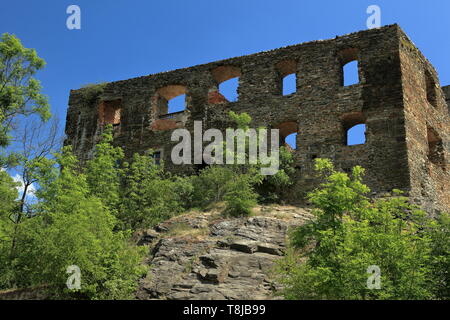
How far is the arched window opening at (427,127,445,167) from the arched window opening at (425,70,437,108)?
133cm

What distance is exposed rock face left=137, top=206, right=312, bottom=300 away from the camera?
13508mm

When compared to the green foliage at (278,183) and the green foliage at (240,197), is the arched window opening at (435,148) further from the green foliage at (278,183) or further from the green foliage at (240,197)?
the green foliage at (240,197)

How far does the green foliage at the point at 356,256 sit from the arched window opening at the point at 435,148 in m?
8.72

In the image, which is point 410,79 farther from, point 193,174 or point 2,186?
point 2,186

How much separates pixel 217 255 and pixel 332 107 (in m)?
7.53

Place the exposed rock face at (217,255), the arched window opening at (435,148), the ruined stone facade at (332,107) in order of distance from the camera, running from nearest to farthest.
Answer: the exposed rock face at (217,255) → the ruined stone facade at (332,107) → the arched window opening at (435,148)

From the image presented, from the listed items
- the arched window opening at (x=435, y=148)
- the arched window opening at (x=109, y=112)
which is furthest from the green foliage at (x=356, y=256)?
the arched window opening at (x=109, y=112)

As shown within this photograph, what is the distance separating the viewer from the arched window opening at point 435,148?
20.3 metres

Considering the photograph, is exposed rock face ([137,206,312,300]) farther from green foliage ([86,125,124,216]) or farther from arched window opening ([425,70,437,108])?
arched window opening ([425,70,437,108])

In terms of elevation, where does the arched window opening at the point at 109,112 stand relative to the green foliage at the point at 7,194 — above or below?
above

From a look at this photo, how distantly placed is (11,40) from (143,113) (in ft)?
19.5

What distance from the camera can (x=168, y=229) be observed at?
17094 mm

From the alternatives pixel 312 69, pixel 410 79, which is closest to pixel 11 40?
pixel 312 69

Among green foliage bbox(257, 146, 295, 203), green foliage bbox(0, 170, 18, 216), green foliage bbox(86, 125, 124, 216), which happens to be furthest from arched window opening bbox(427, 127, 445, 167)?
green foliage bbox(0, 170, 18, 216)
